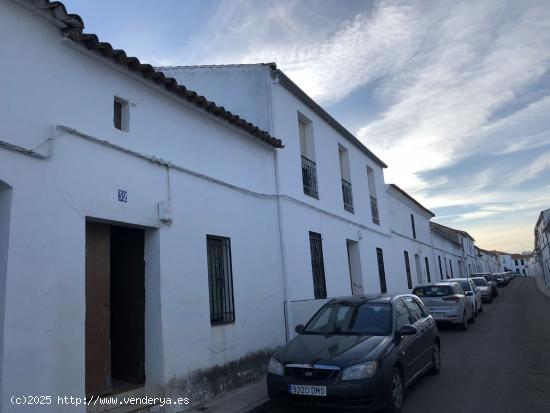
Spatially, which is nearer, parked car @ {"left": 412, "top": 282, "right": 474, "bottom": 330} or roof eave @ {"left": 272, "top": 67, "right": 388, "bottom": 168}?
roof eave @ {"left": 272, "top": 67, "right": 388, "bottom": 168}

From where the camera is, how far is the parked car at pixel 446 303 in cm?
1351

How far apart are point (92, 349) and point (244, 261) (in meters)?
3.14

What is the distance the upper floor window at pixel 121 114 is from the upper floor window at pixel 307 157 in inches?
223

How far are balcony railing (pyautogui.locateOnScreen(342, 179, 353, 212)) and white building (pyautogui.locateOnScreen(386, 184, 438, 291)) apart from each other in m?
4.78

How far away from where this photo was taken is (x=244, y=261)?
8.01m

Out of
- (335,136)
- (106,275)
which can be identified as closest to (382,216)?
(335,136)

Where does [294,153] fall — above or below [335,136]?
below

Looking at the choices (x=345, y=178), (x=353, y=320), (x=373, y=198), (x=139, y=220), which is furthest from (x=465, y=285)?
(x=139, y=220)

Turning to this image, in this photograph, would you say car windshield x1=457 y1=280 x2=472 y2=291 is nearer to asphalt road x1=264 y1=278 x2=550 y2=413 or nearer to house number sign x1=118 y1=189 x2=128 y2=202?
asphalt road x1=264 y1=278 x2=550 y2=413

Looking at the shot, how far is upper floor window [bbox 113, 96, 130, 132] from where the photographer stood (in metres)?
5.96

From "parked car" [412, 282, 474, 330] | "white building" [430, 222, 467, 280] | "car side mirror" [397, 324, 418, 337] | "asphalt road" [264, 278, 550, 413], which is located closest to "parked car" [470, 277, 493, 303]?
"white building" [430, 222, 467, 280]

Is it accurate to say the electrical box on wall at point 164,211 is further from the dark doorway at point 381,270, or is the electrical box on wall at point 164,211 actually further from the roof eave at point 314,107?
the dark doorway at point 381,270

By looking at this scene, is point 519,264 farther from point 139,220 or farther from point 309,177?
point 139,220

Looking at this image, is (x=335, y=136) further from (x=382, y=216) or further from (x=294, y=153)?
(x=382, y=216)
